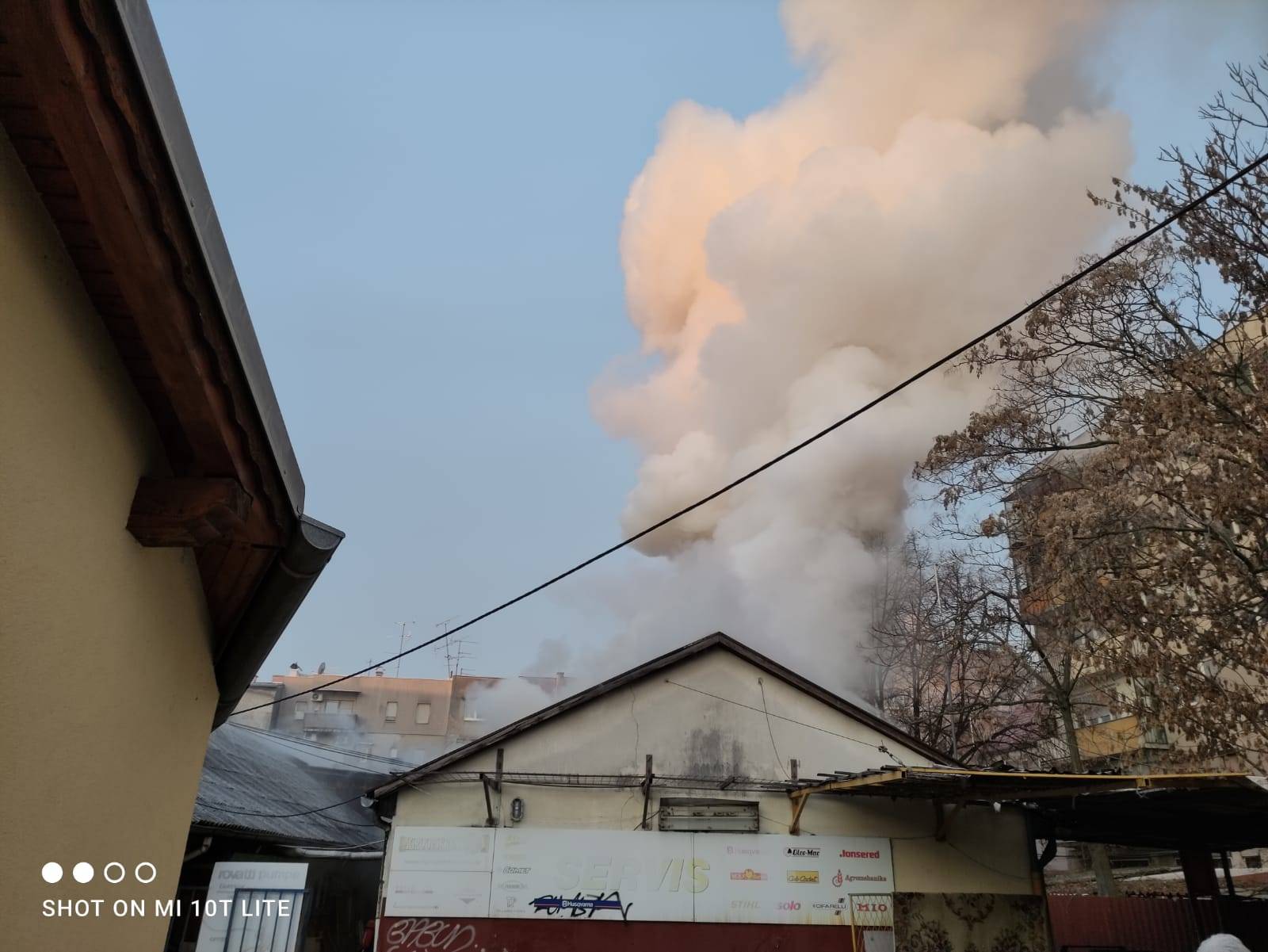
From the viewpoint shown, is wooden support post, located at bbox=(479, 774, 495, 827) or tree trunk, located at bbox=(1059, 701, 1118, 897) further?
tree trunk, located at bbox=(1059, 701, 1118, 897)

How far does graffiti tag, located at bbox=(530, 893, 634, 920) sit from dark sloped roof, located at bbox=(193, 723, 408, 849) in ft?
14.1

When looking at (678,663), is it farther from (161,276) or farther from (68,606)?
(161,276)

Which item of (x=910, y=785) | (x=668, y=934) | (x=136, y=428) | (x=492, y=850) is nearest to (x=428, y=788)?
(x=492, y=850)

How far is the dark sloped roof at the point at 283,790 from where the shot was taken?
495 inches

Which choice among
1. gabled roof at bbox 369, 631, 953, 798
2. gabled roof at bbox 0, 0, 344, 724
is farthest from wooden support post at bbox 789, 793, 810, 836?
gabled roof at bbox 0, 0, 344, 724

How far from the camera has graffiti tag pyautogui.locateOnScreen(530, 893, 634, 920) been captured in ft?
37.9

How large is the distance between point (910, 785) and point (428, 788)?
6.73 metres

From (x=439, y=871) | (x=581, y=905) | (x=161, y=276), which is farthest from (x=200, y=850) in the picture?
(x=161, y=276)

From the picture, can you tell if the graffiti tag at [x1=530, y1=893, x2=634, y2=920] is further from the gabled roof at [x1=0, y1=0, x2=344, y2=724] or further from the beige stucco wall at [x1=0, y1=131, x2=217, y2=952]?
the gabled roof at [x1=0, y1=0, x2=344, y2=724]

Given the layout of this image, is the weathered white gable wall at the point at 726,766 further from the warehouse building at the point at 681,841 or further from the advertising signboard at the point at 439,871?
the advertising signboard at the point at 439,871

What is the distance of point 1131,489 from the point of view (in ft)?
41.5

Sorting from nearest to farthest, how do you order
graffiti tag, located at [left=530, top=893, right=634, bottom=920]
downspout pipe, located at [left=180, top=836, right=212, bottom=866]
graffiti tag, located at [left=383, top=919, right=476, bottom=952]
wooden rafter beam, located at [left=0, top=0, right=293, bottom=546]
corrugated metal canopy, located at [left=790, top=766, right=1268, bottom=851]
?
wooden rafter beam, located at [left=0, top=0, right=293, bottom=546], corrugated metal canopy, located at [left=790, top=766, right=1268, bottom=851], downspout pipe, located at [left=180, top=836, right=212, bottom=866], graffiti tag, located at [left=383, top=919, right=476, bottom=952], graffiti tag, located at [left=530, top=893, right=634, bottom=920]

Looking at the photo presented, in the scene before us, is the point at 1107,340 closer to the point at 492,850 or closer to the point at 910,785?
the point at 910,785

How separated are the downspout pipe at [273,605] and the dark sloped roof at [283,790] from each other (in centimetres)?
348
